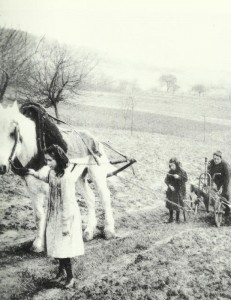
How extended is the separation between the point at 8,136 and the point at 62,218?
0.82 metres

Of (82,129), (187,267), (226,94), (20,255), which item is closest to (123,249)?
(187,267)

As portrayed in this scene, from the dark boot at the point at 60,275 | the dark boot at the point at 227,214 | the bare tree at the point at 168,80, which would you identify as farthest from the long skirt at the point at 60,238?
the dark boot at the point at 227,214

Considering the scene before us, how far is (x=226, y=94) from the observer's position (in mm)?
4629

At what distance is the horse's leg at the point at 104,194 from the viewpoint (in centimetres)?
393

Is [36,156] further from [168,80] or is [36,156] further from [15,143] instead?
[168,80]

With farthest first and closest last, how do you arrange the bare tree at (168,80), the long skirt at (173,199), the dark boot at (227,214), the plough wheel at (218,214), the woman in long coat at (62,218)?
the dark boot at (227,214), the plough wheel at (218,214), the long skirt at (173,199), the bare tree at (168,80), the woman in long coat at (62,218)

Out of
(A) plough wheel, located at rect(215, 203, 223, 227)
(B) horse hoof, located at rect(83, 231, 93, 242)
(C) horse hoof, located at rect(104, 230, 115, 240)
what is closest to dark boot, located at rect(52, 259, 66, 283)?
(B) horse hoof, located at rect(83, 231, 93, 242)

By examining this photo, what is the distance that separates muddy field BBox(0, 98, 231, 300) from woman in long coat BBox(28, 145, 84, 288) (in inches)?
11.1

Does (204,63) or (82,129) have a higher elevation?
(204,63)

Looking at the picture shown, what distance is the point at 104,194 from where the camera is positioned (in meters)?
4.02

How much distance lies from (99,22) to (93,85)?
2.21ft

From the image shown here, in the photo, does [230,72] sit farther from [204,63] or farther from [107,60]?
[107,60]

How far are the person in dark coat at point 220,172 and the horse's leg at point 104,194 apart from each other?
1603 mm

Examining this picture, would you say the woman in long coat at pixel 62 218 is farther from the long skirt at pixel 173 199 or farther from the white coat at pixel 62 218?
the long skirt at pixel 173 199
